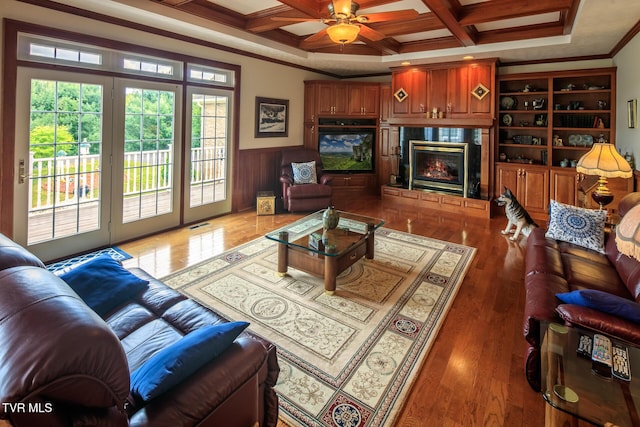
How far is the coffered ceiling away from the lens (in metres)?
3.85

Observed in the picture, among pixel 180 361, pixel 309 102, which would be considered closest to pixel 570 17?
pixel 309 102

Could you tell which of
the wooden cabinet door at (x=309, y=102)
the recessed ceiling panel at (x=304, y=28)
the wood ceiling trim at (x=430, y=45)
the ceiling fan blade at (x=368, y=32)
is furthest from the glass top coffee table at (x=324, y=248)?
the wooden cabinet door at (x=309, y=102)

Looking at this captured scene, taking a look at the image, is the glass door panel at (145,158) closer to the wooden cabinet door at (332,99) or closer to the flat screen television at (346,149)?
the wooden cabinet door at (332,99)

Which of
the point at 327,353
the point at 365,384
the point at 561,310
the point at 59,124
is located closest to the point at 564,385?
the point at 561,310

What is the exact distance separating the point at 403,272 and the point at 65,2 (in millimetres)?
4448

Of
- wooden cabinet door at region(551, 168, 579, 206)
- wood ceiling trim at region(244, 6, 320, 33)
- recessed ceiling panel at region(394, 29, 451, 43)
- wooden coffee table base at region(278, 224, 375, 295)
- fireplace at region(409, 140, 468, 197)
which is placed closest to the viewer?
wooden coffee table base at region(278, 224, 375, 295)

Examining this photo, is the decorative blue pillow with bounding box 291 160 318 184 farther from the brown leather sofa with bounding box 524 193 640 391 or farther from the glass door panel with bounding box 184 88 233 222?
the brown leather sofa with bounding box 524 193 640 391

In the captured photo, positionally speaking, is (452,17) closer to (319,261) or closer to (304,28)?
(304,28)

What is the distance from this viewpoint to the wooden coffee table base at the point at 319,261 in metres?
3.29

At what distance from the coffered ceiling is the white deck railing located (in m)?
1.63

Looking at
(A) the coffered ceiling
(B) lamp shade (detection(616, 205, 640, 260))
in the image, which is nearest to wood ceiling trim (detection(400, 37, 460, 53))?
(A) the coffered ceiling

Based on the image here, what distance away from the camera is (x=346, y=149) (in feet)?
25.4

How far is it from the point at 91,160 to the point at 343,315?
345cm

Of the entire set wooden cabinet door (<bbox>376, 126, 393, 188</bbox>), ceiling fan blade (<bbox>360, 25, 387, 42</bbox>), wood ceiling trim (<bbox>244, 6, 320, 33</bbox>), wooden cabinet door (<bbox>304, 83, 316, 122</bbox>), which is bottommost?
wooden cabinet door (<bbox>376, 126, 393, 188</bbox>)
